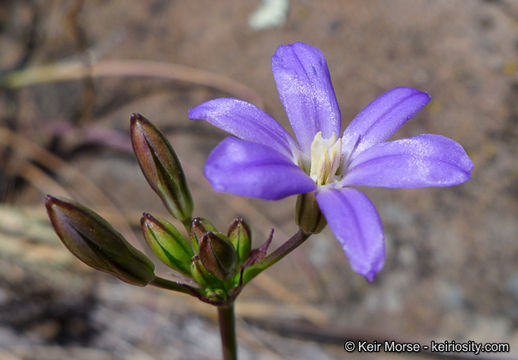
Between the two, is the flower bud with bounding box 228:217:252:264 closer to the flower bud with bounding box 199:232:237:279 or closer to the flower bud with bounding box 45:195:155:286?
the flower bud with bounding box 199:232:237:279

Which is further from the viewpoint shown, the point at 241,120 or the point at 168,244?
the point at 168,244

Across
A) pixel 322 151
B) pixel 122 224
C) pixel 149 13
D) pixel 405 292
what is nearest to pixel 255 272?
pixel 322 151

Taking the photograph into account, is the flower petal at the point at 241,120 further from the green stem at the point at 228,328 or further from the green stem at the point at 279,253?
the green stem at the point at 228,328

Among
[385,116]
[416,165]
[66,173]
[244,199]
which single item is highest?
[66,173]

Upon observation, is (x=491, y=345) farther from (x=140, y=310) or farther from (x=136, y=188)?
(x=136, y=188)

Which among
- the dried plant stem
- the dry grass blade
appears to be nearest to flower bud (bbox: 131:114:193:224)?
the dry grass blade

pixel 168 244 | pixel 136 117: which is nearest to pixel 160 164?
pixel 136 117

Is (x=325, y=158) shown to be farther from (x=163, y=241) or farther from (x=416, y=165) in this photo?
(x=163, y=241)
